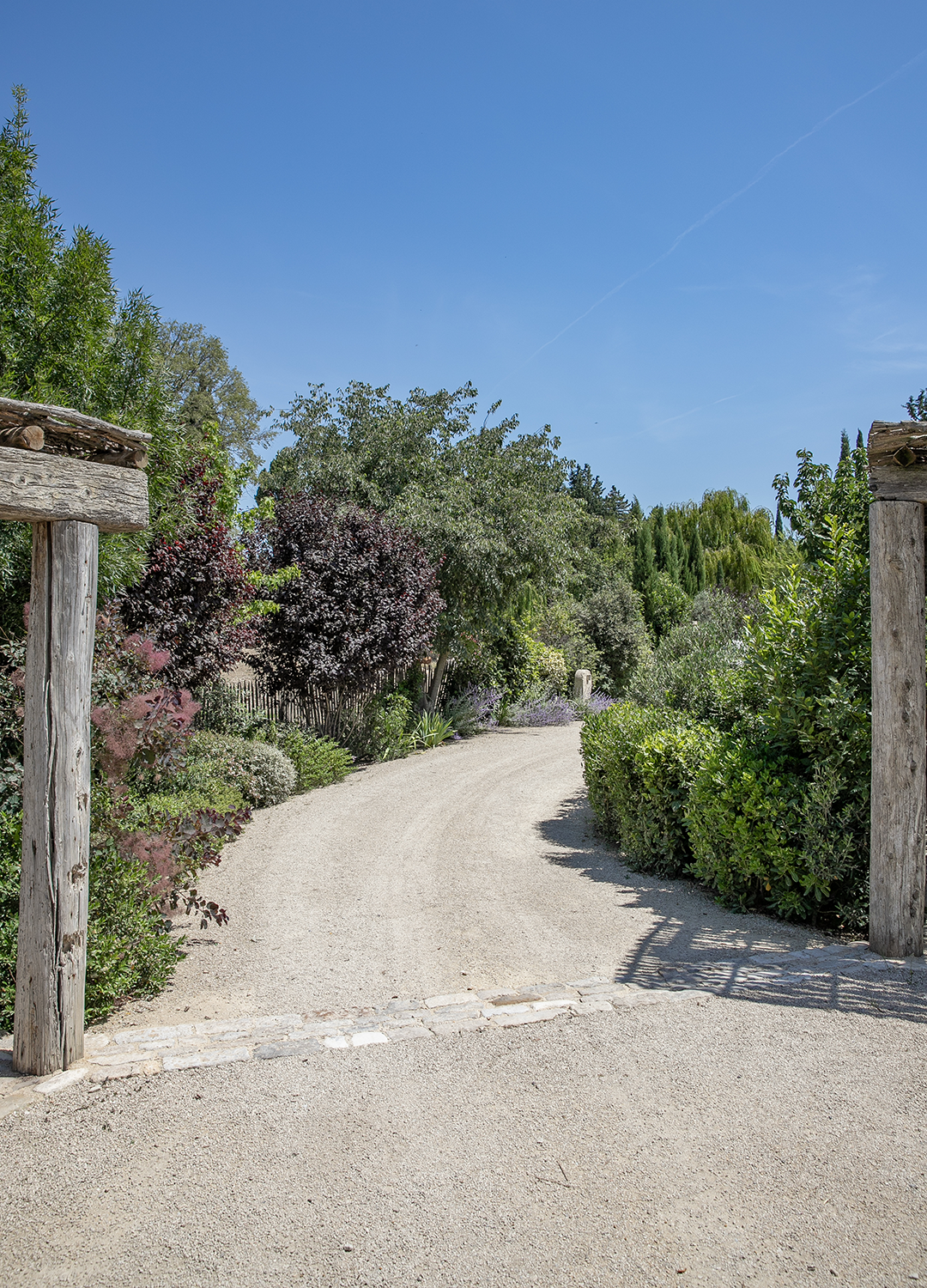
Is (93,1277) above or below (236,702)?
below

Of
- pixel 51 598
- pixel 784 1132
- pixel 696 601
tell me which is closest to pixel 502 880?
pixel 784 1132

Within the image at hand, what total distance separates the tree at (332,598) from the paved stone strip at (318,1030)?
683 cm

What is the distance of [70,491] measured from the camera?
338 cm

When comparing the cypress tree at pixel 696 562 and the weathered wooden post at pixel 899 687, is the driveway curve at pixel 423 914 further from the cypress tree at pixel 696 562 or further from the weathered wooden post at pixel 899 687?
the cypress tree at pixel 696 562

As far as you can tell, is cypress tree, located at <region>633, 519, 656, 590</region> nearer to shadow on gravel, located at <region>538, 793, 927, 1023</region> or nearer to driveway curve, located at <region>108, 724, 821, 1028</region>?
driveway curve, located at <region>108, 724, 821, 1028</region>

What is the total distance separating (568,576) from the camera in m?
16.6

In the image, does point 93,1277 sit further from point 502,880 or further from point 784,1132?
point 502,880

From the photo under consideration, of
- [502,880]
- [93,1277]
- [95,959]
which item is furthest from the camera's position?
[502,880]

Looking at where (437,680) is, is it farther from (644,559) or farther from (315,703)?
(644,559)

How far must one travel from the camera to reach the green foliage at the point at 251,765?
8703 millimetres

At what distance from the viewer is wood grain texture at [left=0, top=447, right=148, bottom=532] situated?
3.26 metres

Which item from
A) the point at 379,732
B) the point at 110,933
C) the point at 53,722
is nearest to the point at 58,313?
the point at 53,722

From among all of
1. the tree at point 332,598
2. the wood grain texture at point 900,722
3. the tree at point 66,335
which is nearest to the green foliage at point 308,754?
the tree at point 332,598

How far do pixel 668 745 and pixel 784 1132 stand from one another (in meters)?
3.74
